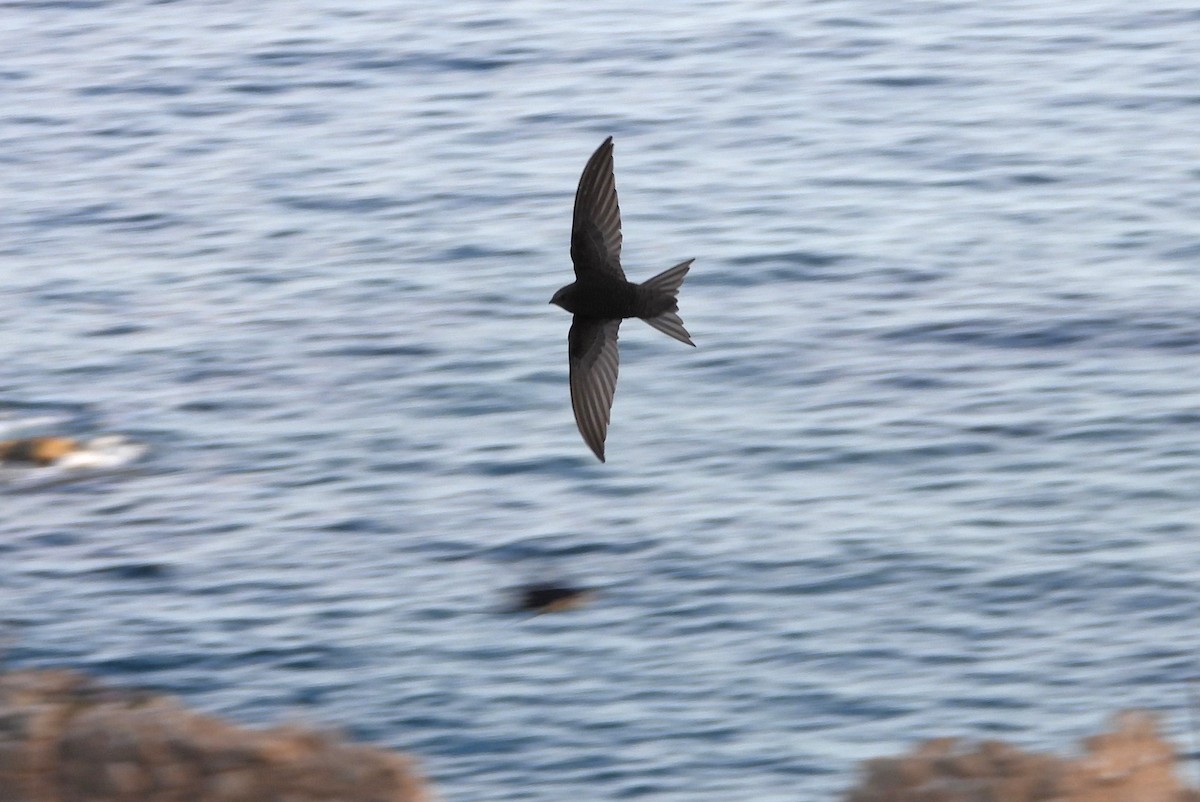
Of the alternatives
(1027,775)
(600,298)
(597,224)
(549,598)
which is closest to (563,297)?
(600,298)

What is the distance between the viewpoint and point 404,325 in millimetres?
14094

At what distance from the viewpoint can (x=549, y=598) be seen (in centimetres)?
1041

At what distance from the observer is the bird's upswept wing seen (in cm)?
563

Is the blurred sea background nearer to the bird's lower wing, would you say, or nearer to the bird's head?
the bird's lower wing

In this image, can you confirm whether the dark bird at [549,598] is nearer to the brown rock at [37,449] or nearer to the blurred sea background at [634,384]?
the blurred sea background at [634,384]

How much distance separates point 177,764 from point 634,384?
264 inches

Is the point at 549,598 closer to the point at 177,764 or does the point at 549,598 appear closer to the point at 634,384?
the point at 634,384

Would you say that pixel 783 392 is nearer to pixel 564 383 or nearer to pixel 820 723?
pixel 564 383

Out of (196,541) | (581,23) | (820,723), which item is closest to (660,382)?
(196,541)

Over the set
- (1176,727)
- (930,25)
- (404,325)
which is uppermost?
(930,25)

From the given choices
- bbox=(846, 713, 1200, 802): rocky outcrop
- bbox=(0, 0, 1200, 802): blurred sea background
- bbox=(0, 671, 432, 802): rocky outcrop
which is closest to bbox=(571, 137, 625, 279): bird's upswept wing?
bbox=(846, 713, 1200, 802): rocky outcrop

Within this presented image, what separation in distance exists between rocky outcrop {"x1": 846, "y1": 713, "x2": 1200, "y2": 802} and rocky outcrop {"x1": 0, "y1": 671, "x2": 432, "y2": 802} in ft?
4.85

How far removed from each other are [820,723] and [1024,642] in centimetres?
131

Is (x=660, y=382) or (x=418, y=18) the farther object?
(x=418, y=18)
